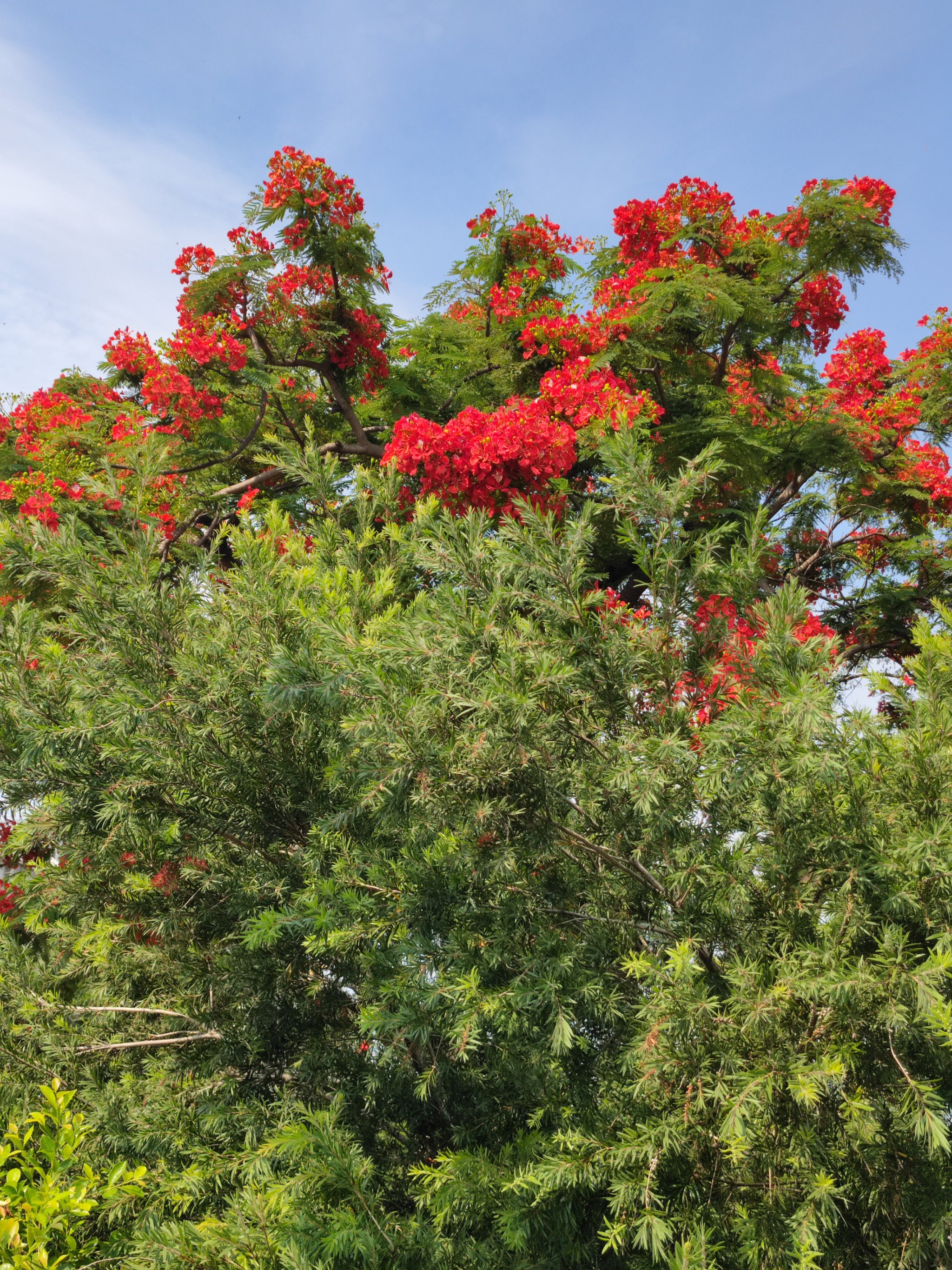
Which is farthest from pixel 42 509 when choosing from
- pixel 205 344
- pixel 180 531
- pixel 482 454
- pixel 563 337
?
pixel 563 337

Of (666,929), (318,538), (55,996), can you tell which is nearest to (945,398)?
(318,538)

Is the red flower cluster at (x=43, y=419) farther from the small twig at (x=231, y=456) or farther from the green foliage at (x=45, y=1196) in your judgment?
the green foliage at (x=45, y=1196)

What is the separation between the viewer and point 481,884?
123 inches

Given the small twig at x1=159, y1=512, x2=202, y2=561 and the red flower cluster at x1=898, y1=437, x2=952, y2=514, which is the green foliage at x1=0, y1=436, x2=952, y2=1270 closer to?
the small twig at x1=159, y1=512, x2=202, y2=561

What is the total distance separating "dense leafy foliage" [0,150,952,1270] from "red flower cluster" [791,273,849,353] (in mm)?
4311

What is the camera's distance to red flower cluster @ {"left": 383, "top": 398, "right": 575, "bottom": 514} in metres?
5.82

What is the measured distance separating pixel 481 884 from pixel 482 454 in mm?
3413

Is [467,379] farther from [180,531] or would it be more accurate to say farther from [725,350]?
[180,531]

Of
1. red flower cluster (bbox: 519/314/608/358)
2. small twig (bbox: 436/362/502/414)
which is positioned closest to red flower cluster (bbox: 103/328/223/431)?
small twig (bbox: 436/362/502/414)

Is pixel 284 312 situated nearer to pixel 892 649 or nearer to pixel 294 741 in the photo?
pixel 294 741

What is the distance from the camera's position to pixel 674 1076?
2701mm

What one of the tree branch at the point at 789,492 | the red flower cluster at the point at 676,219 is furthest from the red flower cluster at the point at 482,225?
the tree branch at the point at 789,492

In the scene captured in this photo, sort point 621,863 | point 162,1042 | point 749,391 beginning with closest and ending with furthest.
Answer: point 621,863 → point 162,1042 → point 749,391

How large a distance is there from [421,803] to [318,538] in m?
2.67
